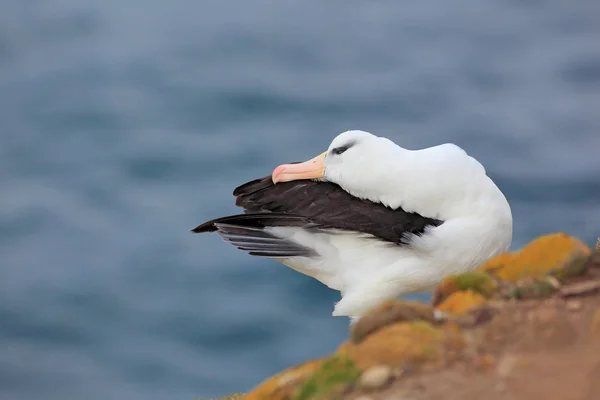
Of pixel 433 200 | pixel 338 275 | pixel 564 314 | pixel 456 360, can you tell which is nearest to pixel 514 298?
pixel 564 314

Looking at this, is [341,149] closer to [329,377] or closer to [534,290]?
[534,290]

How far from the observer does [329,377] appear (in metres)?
5.16

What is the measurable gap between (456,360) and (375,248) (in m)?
2.90

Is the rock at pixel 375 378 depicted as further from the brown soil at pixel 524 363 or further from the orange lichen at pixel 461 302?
the orange lichen at pixel 461 302

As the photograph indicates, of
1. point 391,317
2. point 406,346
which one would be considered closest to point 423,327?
point 406,346

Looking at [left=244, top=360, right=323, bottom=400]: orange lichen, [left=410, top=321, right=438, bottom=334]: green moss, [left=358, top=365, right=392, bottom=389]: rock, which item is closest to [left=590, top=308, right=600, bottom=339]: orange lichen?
[left=410, top=321, right=438, bottom=334]: green moss

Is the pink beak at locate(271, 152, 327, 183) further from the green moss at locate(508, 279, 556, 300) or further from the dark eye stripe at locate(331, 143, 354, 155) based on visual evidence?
the green moss at locate(508, 279, 556, 300)

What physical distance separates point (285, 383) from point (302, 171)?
2876 mm

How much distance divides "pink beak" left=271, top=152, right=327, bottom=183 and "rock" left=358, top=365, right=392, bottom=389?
3.29 metres

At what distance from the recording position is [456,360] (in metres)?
5.05

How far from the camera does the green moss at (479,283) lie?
5973 millimetres

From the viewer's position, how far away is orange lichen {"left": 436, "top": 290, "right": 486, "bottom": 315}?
5.75 m

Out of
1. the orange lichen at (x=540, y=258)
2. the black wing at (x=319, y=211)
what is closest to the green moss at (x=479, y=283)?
the orange lichen at (x=540, y=258)

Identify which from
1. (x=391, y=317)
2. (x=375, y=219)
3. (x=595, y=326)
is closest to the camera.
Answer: (x=595, y=326)
